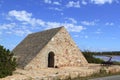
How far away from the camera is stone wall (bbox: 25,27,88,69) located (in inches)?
922

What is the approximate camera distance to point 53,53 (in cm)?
2458

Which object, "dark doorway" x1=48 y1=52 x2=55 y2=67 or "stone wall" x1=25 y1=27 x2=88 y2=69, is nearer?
"stone wall" x1=25 y1=27 x2=88 y2=69

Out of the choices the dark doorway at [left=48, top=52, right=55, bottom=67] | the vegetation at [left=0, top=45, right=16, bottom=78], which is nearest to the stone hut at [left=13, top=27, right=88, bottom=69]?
the dark doorway at [left=48, top=52, right=55, bottom=67]

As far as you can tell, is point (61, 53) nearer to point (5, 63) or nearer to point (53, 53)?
point (53, 53)

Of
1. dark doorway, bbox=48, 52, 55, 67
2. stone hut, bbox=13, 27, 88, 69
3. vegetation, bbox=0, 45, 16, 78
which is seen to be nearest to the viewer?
vegetation, bbox=0, 45, 16, 78

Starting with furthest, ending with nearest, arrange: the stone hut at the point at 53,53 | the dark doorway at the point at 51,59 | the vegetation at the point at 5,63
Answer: the dark doorway at the point at 51,59
the stone hut at the point at 53,53
the vegetation at the point at 5,63

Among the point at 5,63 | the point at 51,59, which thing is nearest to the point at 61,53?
the point at 51,59

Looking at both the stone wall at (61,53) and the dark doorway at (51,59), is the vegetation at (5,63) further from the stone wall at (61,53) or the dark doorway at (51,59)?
the dark doorway at (51,59)

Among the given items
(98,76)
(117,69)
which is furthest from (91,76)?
(117,69)

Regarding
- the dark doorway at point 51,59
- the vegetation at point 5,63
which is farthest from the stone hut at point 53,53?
the vegetation at point 5,63

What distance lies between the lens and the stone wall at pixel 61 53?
23406mm

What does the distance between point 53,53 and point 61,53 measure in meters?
0.84

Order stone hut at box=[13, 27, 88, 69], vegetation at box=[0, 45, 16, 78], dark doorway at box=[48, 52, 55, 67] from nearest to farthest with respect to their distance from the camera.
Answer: vegetation at box=[0, 45, 16, 78] → stone hut at box=[13, 27, 88, 69] → dark doorway at box=[48, 52, 55, 67]

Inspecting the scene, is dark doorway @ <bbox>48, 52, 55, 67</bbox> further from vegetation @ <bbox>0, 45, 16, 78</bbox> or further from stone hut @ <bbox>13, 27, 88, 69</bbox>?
vegetation @ <bbox>0, 45, 16, 78</bbox>
